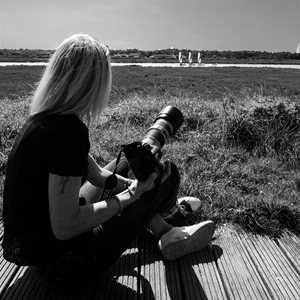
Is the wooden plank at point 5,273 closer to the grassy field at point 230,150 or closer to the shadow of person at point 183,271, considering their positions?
the shadow of person at point 183,271

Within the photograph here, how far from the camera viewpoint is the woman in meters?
1.57

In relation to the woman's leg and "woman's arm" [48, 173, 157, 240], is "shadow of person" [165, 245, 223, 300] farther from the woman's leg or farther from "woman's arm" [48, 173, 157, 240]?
"woman's arm" [48, 173, 157, 240]

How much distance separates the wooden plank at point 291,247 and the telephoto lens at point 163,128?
1.00 metres

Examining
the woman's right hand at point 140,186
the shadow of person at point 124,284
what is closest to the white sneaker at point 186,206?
the shadow of person at point 124,284

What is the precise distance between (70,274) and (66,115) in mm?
714

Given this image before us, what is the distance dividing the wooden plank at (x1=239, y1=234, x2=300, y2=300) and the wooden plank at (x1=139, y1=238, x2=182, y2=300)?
1.59 feet

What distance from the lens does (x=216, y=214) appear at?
9.45ft

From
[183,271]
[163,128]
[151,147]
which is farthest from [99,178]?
[183,271]

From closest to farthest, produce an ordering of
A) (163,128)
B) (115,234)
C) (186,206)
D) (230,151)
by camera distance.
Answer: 1. (115,234)
2. (163,128)
3. (186,206)
4. (230,151)

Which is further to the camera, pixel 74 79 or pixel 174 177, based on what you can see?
pixel 174 177

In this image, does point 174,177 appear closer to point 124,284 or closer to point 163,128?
point 163,128

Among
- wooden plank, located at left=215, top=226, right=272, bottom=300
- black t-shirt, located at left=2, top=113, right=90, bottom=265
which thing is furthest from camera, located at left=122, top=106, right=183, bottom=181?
wooden plank, located at left=215, top=226, right=272, bottom=300

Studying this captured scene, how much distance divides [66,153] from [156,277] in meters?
1.01

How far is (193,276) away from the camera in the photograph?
2229mm
